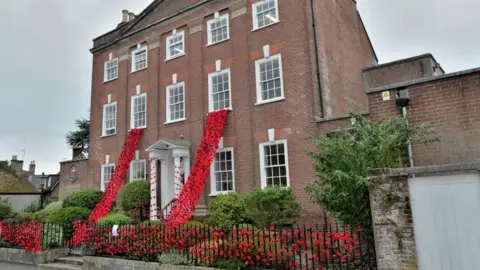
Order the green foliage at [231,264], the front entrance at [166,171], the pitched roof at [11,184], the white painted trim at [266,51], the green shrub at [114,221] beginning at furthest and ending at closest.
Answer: the pitched roof at [11,184], the front entrance at [166,171], the white painted trim at [266,51], the green shrub at [114,221], the green foliage at [231,264]

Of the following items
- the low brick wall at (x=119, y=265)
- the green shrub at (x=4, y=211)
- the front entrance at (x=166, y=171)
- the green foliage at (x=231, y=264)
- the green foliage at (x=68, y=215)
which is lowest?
the low brick wall at (x=119, y=265)

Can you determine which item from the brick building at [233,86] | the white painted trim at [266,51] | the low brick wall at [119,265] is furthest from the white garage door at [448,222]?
the white painted trim at [266,51]

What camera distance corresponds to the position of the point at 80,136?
39000 millimetres

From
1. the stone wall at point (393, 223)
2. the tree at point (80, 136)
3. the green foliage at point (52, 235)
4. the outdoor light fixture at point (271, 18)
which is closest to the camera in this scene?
the stone wall at point (393, 223)

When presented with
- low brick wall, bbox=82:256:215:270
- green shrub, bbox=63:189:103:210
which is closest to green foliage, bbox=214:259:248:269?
low brick wall, bbox=82:256:215:270

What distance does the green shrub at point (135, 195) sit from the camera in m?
17.5

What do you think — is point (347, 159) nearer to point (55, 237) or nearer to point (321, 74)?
point (321, 74)

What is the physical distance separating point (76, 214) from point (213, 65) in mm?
9205

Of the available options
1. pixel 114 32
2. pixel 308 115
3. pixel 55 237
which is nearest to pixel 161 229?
pixel 55 237

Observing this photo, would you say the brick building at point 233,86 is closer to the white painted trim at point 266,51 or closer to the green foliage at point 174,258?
the white painted trim at point 266,51

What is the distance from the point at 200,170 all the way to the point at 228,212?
281cm

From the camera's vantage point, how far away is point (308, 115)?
1427 centimetres

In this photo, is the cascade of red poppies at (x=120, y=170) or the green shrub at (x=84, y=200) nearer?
the cascade of red poppies at (x=120, y=170)

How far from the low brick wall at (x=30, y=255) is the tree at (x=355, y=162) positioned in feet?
33.0
